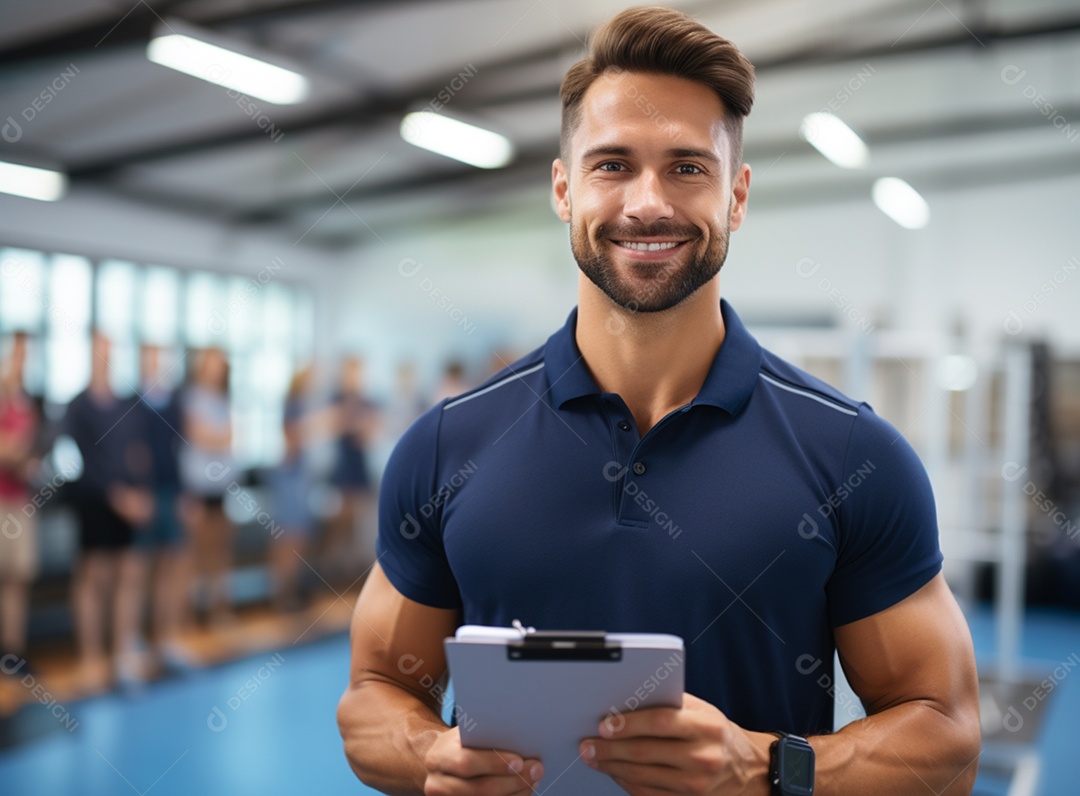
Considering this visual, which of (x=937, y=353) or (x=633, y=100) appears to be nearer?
(x=633, y=100)

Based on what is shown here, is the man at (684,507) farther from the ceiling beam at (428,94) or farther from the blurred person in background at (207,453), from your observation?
the ceiling beam at (428,94)

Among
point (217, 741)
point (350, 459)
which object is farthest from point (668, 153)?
point (350, 459)

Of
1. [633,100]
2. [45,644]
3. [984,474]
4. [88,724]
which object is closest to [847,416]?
[633,100]

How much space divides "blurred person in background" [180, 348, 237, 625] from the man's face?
14.3 feet

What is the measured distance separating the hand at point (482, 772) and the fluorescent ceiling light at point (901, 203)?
733 cm

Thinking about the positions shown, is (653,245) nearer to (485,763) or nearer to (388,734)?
(485,763)

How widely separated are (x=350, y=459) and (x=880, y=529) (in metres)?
5.63

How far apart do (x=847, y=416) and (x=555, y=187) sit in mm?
521

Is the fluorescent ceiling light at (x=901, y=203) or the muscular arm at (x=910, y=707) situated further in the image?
the fluorescent ceiling light at (x=901, y=203)

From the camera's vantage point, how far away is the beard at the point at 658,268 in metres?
1.16

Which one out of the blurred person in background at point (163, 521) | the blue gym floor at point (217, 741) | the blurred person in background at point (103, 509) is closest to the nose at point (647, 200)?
the blue gym floor at point (217, 741)

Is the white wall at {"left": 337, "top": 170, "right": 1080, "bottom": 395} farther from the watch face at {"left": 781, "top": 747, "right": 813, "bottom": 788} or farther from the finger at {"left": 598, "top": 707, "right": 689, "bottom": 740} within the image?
the finger at {"left": 598, "top": 707, "right": 689, "bottom": 740}

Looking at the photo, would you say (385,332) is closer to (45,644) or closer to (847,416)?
(45,644)

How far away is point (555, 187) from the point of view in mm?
1330
